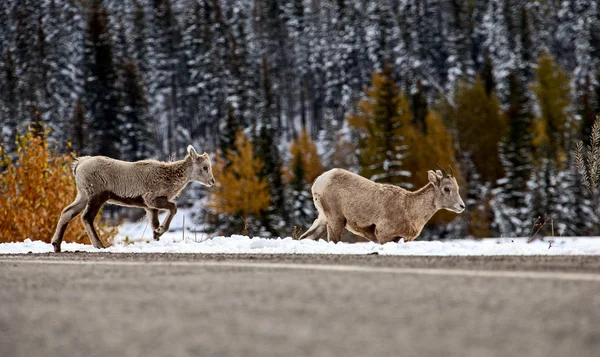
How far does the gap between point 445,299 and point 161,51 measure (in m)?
98.9

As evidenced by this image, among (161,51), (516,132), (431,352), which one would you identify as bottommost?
(431,352)

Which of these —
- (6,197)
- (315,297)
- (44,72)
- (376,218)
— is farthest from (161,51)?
(315,297)

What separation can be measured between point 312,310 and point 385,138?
149ft

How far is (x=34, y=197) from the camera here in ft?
55.8

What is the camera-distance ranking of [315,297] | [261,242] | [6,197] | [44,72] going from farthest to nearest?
[44,72]
[6,197]
[261,242]
[315,297]

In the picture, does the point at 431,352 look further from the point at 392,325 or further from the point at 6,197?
the point at 6,197

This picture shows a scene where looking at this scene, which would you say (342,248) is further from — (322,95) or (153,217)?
(322,95)

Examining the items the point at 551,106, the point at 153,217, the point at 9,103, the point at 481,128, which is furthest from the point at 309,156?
the point at 153,217

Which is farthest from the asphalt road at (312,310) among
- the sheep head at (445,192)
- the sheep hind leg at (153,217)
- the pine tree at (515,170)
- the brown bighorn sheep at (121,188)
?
the pine tree at (515,170)

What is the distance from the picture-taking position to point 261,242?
968 cm

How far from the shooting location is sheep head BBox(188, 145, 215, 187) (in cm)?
1353

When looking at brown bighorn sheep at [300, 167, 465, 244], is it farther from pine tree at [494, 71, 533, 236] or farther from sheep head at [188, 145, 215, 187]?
pine tree at [494, 71, 533, 236]

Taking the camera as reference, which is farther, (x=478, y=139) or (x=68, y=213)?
(x=478, y=139)

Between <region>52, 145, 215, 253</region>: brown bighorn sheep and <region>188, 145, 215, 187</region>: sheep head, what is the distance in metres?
0.46
